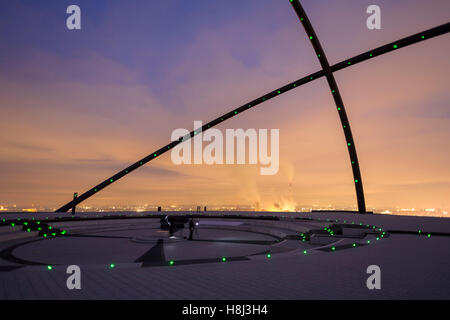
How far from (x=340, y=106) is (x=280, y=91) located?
22.7 feet

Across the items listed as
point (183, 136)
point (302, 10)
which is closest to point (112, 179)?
point (183, 136)

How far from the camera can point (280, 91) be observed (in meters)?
30.6

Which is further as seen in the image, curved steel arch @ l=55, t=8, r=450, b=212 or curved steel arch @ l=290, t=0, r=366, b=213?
curved steel arch @ l=290, t=0, r=366, b=213

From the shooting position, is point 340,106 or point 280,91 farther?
point 280,91

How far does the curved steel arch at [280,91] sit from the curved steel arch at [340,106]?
1.02 meters

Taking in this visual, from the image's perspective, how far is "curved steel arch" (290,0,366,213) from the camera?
2583 centimetres

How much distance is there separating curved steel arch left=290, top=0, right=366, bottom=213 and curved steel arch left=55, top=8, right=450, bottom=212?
1018mm

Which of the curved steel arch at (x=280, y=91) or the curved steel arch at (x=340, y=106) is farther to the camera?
the curved steel arch at (x=340, y=106)

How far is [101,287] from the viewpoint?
466 cm

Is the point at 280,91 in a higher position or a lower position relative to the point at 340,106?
higher

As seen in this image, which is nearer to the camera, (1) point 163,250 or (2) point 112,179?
(1) point 163,250

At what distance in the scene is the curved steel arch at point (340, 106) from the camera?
2583 cm
